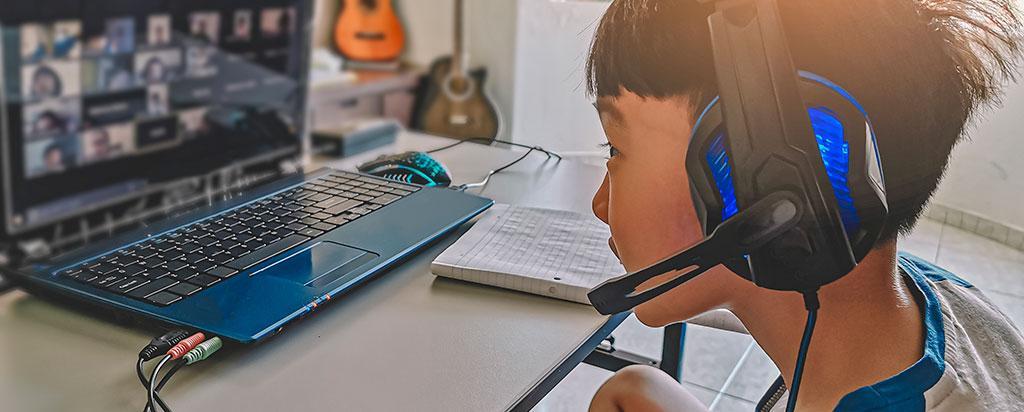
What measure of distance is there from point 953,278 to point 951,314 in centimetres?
12

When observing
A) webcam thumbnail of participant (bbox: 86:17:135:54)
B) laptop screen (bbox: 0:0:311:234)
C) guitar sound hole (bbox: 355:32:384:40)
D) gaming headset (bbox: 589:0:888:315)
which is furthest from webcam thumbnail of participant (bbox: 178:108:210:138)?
guitar sound hole (bbox: 355:32:384:40)

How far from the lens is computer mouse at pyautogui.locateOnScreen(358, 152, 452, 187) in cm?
103

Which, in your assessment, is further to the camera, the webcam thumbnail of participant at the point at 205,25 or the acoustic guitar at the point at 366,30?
the acoustic guitar at the point at 366,30

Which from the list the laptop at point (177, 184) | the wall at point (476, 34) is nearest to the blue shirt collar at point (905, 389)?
the laptop at point (177, 184)

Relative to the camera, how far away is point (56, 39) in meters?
0.78

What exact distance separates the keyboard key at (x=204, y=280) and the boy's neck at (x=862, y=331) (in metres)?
0.46

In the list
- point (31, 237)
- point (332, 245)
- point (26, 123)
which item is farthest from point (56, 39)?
point (332, 245)

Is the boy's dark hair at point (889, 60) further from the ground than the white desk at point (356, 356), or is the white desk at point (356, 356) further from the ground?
the boy's dark hair at point (889, 60)

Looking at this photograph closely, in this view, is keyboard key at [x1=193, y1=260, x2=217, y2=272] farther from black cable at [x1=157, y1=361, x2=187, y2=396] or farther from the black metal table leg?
the black metal table leg

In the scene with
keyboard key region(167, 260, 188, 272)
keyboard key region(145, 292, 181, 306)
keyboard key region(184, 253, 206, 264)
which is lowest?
keyboard key region(145, 292, 181, 306)

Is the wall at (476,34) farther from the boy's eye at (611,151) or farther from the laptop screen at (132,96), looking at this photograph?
the boy's eye at (611,151)

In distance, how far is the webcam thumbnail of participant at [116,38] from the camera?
0.82 m

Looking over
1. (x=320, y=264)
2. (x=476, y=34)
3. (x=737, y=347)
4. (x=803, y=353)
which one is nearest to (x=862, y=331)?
(x=803, y=353)

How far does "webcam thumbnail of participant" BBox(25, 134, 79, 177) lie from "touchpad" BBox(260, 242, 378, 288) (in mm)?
261
